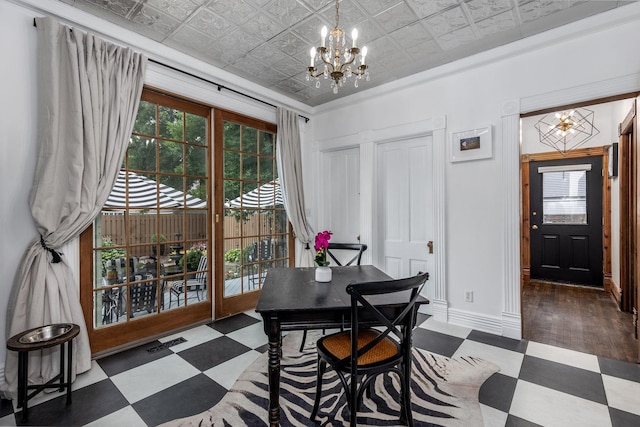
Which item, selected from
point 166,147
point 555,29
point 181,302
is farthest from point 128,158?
point 555,29

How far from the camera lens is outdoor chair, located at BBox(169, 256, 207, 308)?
318 centimetres

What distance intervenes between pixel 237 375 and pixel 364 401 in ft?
3.19

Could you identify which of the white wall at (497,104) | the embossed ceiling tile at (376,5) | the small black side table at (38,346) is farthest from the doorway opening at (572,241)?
the small black side table at (38,346)

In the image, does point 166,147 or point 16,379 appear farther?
point 166,147

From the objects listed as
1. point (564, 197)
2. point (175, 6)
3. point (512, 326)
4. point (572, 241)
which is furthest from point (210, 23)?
point (572, 241)

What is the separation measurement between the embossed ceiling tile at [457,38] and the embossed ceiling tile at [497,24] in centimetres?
9

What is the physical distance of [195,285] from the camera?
3.33 metres

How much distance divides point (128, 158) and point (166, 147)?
389 millimetres

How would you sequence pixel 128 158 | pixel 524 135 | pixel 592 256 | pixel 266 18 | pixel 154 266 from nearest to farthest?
pixel 266 18 < pixel 128 158 < pixel 154 266 < pixel 592 256 < pixel 524 135

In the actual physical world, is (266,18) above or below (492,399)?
above

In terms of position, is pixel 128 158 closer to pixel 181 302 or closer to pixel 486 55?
pixel 181 302

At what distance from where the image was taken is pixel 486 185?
314 cm

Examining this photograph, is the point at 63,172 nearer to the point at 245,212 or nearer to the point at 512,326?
the point at 245,212

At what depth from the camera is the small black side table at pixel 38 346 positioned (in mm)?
1814
